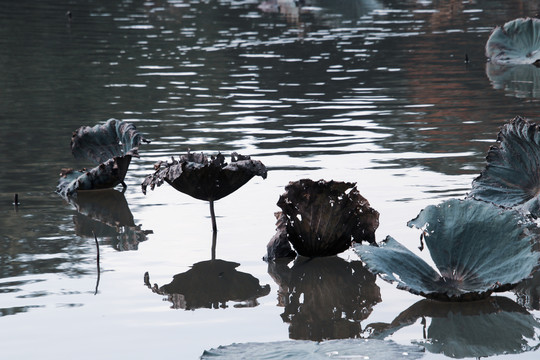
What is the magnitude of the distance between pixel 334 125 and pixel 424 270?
6227mm

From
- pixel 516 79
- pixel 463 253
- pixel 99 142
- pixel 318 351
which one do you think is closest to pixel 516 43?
pixel 516 79

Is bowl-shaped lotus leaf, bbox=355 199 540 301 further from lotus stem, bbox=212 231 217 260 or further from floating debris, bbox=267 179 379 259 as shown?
lotus stem, bbox=212 231 217 260

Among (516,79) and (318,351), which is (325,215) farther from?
(516,79)

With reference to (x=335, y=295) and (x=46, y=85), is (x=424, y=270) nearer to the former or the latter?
(x=335, y=295)

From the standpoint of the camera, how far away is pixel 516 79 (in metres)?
15.3

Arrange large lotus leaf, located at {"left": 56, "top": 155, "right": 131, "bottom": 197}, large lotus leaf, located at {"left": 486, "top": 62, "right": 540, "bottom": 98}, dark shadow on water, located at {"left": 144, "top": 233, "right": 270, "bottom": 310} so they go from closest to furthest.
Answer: dark shadow on water, located at {"left": 144, "top": 233, "right": 270, "bottom": 310}
large lotus leaf, located at {"left": 56, "top": 155, "right": 131, "bottom": 197}
large lotus leaf, located at {"left": 486, "top": 62, "right": 540, "bottom": 98}

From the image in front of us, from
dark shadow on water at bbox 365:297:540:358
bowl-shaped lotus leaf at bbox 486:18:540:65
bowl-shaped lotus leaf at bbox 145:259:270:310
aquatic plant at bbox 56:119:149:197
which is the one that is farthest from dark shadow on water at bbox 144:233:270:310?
bowl-shaped lotus leaf at bbox 486:18:540:65

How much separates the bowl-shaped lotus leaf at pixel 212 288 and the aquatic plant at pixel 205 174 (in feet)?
2.20

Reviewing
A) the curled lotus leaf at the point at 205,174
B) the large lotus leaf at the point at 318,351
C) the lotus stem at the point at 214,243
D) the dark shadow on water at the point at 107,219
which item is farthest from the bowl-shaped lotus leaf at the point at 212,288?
the large lotus leaf at the point at 318,351

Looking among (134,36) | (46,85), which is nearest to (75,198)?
(46,85)

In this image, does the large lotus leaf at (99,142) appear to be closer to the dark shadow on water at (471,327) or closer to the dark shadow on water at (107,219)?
the dark shadow on water at (107,219)

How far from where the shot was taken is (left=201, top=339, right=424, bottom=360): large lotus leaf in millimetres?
4152

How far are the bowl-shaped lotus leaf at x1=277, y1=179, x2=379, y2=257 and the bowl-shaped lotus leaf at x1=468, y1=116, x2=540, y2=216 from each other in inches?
37.2

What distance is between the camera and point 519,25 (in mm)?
17094
